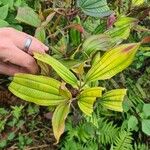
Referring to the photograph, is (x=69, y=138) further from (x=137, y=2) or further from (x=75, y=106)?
(x=137, y=2)

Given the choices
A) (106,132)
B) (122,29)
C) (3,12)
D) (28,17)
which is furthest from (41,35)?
(106,132)

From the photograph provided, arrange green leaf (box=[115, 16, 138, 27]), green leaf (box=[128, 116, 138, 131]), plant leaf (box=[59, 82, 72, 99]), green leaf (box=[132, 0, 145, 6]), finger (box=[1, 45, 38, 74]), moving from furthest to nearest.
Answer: green leaf (box=[132, 0, 145, 6]), green leaf (box=[115, 16, 138, 27]), green leaf (box=[128, 116, 138, 131]), finger (box=[1, 45, 38, 74]), plant leaf (box=[59, 82, 72, 99])

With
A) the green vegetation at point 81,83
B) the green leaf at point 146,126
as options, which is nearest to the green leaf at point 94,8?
the green vegetation at point 81,83

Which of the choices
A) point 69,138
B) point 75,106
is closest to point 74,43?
point 75,106

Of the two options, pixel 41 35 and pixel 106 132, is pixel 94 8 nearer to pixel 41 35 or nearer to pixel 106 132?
pixel 41 35

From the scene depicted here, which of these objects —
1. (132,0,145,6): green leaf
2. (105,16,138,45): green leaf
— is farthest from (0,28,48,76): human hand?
(132,0,145,6): green leaf

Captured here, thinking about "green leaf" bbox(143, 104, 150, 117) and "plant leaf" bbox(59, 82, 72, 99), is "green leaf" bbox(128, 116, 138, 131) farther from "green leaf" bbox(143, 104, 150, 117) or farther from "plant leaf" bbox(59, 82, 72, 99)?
"plant leaf" bbox(59, 82, 72, 99)

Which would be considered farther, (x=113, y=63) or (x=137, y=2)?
(x=137, y=2)
